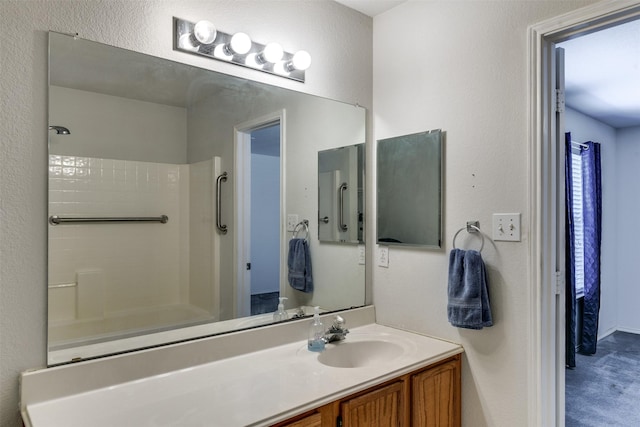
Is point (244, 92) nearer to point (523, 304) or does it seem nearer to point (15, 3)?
point (15, 3)

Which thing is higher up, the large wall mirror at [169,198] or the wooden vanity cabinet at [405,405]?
the large wall mirror at [169,198]

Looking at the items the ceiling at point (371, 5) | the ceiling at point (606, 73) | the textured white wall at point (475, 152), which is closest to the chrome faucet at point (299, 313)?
the textured white wall at point (475, 152)

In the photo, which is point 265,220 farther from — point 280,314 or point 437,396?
point 437,396

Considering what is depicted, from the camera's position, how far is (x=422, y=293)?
1896mm

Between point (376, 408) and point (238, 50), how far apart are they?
1.46 metres

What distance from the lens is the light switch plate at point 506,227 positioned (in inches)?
61.7

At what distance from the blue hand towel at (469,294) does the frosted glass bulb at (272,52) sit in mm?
1154

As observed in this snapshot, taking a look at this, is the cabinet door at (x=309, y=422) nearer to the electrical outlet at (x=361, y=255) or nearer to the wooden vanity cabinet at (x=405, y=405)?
the wooden vanity cabinet at (x=405, y=405)

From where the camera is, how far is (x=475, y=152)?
171cm

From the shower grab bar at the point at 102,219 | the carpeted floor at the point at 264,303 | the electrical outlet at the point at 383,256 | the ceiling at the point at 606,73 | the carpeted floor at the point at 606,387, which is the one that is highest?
the ceiling at the point at 606,73

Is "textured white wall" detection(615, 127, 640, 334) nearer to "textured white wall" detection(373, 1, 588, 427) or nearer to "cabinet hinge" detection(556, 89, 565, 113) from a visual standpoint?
"cabinet hinge" detection(556, 89, 565, 113)

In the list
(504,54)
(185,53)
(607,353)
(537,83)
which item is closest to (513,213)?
(537,83)

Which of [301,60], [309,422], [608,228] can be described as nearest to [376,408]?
[309,422]

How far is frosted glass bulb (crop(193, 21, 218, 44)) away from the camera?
1507 millimetres
